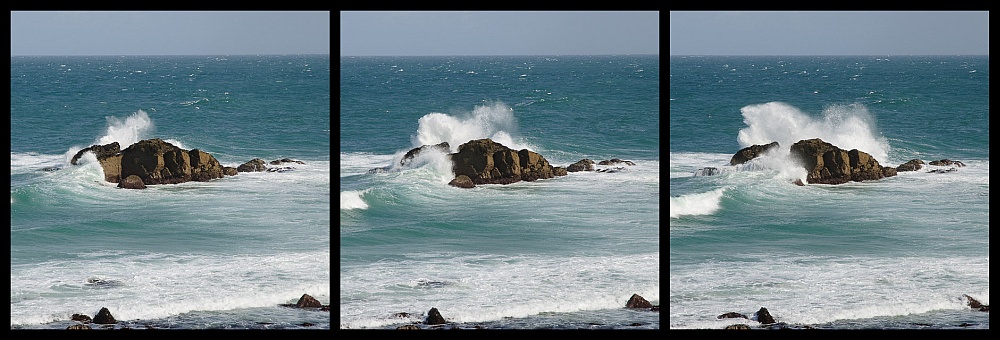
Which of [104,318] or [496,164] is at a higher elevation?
[496,164]

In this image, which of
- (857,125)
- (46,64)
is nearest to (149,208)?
(46,64)

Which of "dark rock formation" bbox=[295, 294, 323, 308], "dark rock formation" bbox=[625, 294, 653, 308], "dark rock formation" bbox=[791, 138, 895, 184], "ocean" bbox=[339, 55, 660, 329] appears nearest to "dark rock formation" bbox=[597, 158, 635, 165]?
"ocean" bbox=[339, 55, 660, 329]

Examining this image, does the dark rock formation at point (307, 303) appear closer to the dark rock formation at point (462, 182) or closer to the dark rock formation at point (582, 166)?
the dark rock formation at point (462, 182)

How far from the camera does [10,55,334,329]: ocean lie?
4.85m

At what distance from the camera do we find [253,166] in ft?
22.0

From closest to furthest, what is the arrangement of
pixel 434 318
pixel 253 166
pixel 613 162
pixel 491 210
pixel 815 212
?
1. pixel 434 318
2. pixel 491 210
3. pixel 815 212
4. pixel 613 162
5. pixel 253 166

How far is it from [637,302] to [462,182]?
44.9 inches

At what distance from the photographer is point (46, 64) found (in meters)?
7.57

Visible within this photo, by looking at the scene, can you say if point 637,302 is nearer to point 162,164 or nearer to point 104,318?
point 104,318

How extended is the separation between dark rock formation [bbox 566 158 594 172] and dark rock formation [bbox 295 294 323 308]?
68.0 inches

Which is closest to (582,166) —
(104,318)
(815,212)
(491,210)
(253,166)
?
(491,210)

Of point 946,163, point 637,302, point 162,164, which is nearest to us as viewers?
point 637,302

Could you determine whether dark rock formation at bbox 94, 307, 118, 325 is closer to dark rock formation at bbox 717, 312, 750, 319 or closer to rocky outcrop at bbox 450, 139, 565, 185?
rocky outcrop at bbox 450, 139, 565, 185
